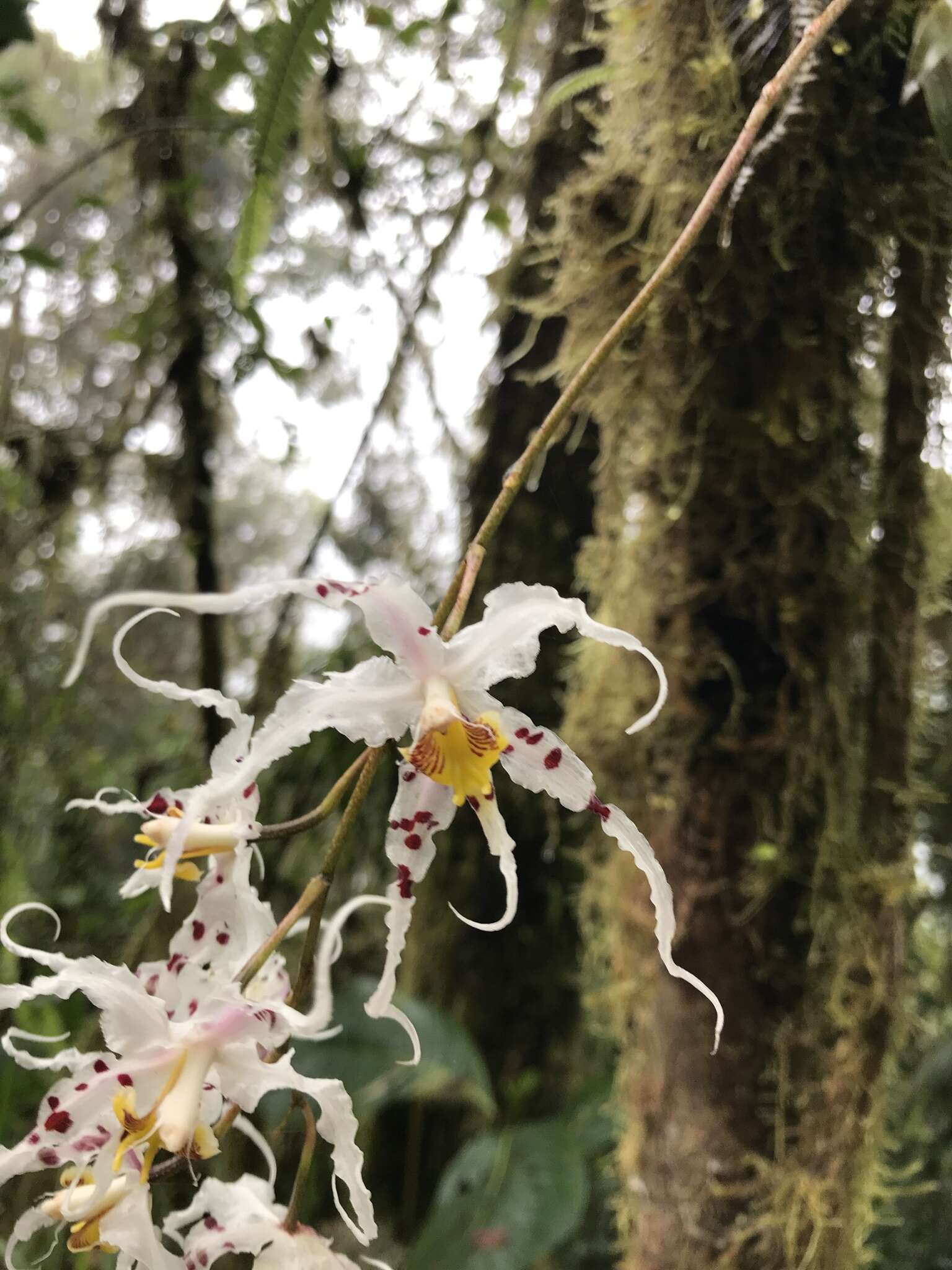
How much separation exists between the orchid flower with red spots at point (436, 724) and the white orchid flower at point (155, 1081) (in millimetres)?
87

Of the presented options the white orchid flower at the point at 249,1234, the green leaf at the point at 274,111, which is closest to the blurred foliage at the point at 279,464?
the green leaf at the point at 274,111

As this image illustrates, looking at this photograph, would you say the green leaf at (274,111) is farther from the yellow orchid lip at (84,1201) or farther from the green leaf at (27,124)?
the yellow orchid lip at (84,1201)

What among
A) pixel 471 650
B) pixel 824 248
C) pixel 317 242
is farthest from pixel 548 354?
pixel 317 242

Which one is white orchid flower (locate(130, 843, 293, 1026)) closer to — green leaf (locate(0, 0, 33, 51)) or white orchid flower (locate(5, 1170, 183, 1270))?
white orchid flower (locate(5, 1170, 183, 1270))

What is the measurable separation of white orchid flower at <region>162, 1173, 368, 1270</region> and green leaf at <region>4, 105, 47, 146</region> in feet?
4.93

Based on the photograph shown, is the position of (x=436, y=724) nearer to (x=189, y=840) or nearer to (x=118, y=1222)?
(x=189, y=840)

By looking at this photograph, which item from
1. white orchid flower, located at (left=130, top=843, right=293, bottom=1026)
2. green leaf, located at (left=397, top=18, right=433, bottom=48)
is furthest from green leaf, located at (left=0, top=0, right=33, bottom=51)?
white orchid flower, located at (left=130, top=843, right=293, bottom=1026)

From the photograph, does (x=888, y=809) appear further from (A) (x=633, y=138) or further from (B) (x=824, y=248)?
(A) (x=633, y=138)

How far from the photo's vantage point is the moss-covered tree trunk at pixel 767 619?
798 mm

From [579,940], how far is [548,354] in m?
0.98

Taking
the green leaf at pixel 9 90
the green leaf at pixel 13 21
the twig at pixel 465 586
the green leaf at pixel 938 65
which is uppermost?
the green leaf at pixel 9 90

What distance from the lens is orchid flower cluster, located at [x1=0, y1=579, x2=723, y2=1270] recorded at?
0.45 metres

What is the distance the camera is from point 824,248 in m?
0.79

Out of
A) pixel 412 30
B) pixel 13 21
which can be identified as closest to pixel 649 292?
pixel 13 21
